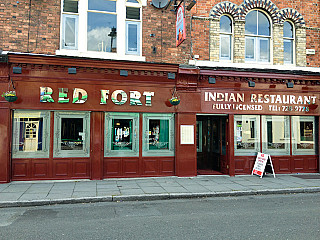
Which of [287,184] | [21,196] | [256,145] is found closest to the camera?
[21,196]

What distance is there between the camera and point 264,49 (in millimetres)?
11945

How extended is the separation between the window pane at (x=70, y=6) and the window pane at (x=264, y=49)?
7.82 metres

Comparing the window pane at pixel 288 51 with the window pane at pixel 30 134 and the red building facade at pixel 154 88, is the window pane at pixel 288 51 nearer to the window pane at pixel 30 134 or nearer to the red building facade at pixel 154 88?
the red building facade at pixel 154 88

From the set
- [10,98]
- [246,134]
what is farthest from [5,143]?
[246,134]

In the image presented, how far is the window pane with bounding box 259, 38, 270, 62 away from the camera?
39.0ft

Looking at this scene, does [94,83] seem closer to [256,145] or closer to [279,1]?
[256,145]

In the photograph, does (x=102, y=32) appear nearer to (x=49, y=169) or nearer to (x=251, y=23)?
(x=49, y=169)

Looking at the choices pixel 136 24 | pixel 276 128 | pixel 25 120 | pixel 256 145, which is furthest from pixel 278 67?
pixel 25 120

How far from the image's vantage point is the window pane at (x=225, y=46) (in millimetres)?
11597

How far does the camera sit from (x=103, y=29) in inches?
415

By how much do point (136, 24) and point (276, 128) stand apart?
7.40 metres

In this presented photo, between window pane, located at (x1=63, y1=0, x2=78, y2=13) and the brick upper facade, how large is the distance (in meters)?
0.29

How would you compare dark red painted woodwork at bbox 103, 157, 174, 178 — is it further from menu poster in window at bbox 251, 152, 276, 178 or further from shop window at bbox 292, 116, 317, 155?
shop window at bbox 292, 116, 317, 155

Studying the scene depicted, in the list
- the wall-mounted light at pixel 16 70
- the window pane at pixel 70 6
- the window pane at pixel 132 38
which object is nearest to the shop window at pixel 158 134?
the window pane at pixel 132 38
